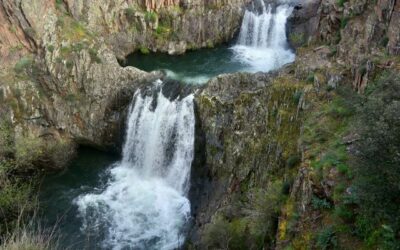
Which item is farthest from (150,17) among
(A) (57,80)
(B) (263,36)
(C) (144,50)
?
(A) (57,80)


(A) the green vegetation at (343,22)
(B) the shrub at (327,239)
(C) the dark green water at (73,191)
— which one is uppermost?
(A) the green vegetation at (343,22)

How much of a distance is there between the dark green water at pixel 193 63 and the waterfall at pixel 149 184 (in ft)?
15.5

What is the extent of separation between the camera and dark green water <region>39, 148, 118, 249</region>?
2805 cm

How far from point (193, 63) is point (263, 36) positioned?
7.27 meters

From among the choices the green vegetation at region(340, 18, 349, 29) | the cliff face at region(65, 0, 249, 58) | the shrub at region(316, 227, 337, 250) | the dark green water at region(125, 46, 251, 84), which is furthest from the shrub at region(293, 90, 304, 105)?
the cliff face at region(65, 0, 249, 58)

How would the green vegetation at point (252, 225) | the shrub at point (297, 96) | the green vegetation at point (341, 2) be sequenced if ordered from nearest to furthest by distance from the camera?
the green vegetation at point (252, 225)
the shrub at point (297, 96)
the green vegetation at point (341, 2)

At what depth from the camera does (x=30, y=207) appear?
2858 cm

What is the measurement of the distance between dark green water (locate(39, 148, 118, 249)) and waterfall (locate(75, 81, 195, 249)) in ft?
1.90

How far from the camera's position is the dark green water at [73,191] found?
92.0 ft

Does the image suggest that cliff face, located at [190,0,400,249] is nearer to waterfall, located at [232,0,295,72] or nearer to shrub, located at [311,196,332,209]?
shrub, located at [311,196,332,209]

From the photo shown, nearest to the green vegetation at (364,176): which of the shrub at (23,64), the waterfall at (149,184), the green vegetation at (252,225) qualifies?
the green vegetation at (252,225)

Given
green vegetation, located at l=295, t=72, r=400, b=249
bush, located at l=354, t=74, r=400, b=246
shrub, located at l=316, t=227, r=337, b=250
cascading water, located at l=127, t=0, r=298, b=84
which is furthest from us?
cascading water, located at l=127, t=0, r=298, b=84

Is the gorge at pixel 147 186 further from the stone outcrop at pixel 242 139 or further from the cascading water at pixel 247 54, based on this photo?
the stone outcrop at pixel 242 139

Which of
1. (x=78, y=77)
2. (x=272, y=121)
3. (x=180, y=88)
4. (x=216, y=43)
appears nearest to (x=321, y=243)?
(x=272, y=121)
